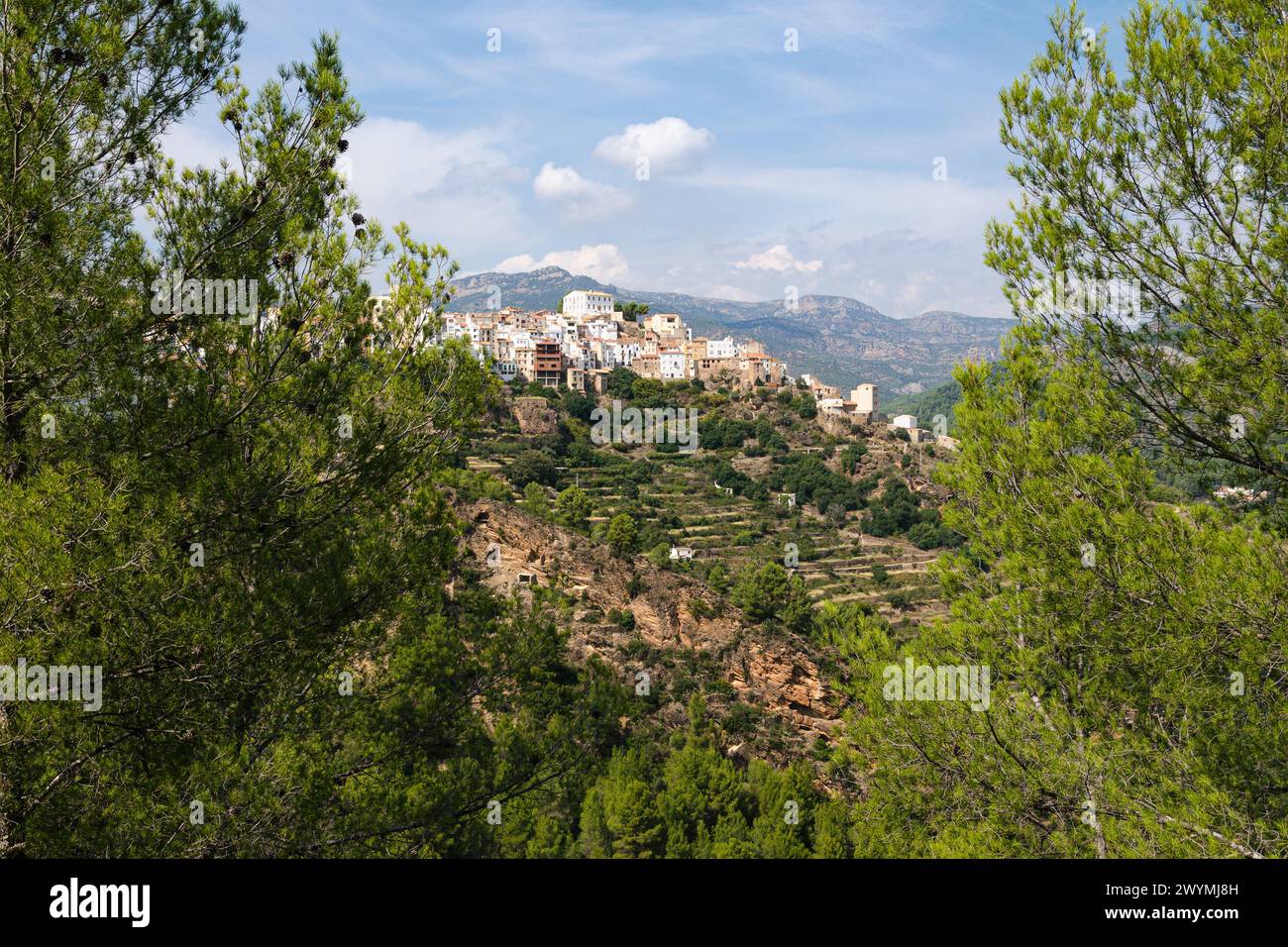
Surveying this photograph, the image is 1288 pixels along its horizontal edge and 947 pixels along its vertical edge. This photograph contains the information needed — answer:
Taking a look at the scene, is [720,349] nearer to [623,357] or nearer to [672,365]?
[672,365]

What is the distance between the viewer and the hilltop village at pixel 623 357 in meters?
61.2

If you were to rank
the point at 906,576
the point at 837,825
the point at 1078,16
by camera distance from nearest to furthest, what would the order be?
the point at 1078,16
the point at 837,825
the point at 906,576

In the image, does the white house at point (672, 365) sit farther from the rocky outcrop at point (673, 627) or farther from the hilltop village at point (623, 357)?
the rocky outcrop at point (673, 627)

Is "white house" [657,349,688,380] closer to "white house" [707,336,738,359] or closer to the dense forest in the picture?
"white house" [707,336,738,359]

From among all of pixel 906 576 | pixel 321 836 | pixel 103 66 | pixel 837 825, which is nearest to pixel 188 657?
pixel 321 836

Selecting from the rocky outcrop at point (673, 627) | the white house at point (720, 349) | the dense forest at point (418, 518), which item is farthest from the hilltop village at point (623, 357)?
the dense forest at point (418, 518)

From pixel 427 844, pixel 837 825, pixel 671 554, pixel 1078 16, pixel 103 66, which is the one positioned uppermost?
pixel 1078 16

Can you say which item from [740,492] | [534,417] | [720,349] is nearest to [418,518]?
[740,492]

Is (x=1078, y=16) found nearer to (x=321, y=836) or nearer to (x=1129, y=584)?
(x=1129, y=584)

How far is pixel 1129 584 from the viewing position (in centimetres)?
389

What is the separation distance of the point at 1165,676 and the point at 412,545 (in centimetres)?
420

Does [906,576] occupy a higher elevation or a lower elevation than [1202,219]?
lower

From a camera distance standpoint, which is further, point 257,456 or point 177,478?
point 257,456

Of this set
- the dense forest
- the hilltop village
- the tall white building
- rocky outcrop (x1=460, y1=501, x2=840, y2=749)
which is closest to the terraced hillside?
rocky outcrop (x1=460, y1=501, x2=840, y2=749)
